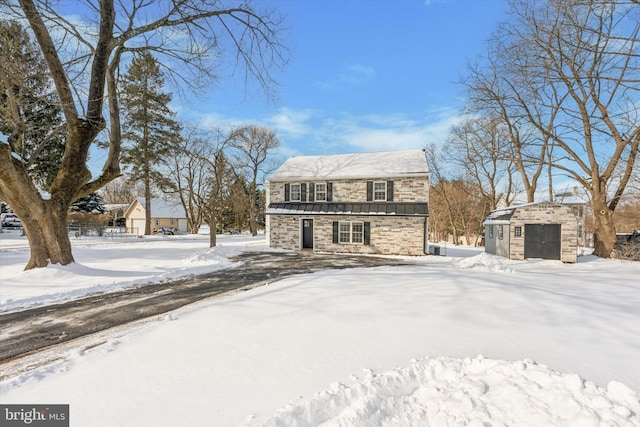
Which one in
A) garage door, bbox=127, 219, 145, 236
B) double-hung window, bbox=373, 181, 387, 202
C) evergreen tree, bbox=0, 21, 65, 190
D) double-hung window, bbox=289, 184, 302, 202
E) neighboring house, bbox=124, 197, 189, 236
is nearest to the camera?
evergreen tree, bbox=0, 21, 65, 190

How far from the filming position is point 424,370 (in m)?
3.09

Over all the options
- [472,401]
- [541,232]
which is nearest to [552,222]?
[541,232]

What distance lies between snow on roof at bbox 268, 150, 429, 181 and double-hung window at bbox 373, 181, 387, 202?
20.0 inches

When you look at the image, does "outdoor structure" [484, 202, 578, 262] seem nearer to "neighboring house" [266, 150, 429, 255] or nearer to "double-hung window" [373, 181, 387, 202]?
"neighboring house" [266, 150, 429, 255]

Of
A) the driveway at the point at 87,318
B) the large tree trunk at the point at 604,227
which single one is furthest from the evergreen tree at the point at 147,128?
the large tree trunk at the point at 604,227

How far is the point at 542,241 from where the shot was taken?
1397 cm

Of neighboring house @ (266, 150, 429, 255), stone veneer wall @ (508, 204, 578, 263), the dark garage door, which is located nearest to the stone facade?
neighboring house @ (266, 150, 429, 255)

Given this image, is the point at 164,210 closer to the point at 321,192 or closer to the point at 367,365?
the point at 321,192

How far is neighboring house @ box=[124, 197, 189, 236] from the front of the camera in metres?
42.4

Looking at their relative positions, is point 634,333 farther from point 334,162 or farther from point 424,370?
point 334,162

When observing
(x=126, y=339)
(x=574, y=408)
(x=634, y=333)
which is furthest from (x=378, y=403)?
(x=634, y=333)

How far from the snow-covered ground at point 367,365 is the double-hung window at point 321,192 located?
13299mm

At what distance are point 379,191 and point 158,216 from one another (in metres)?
38.5

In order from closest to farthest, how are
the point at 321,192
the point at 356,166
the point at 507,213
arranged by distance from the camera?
the point at 507,213, the point at 321,192, the point at 356,166
